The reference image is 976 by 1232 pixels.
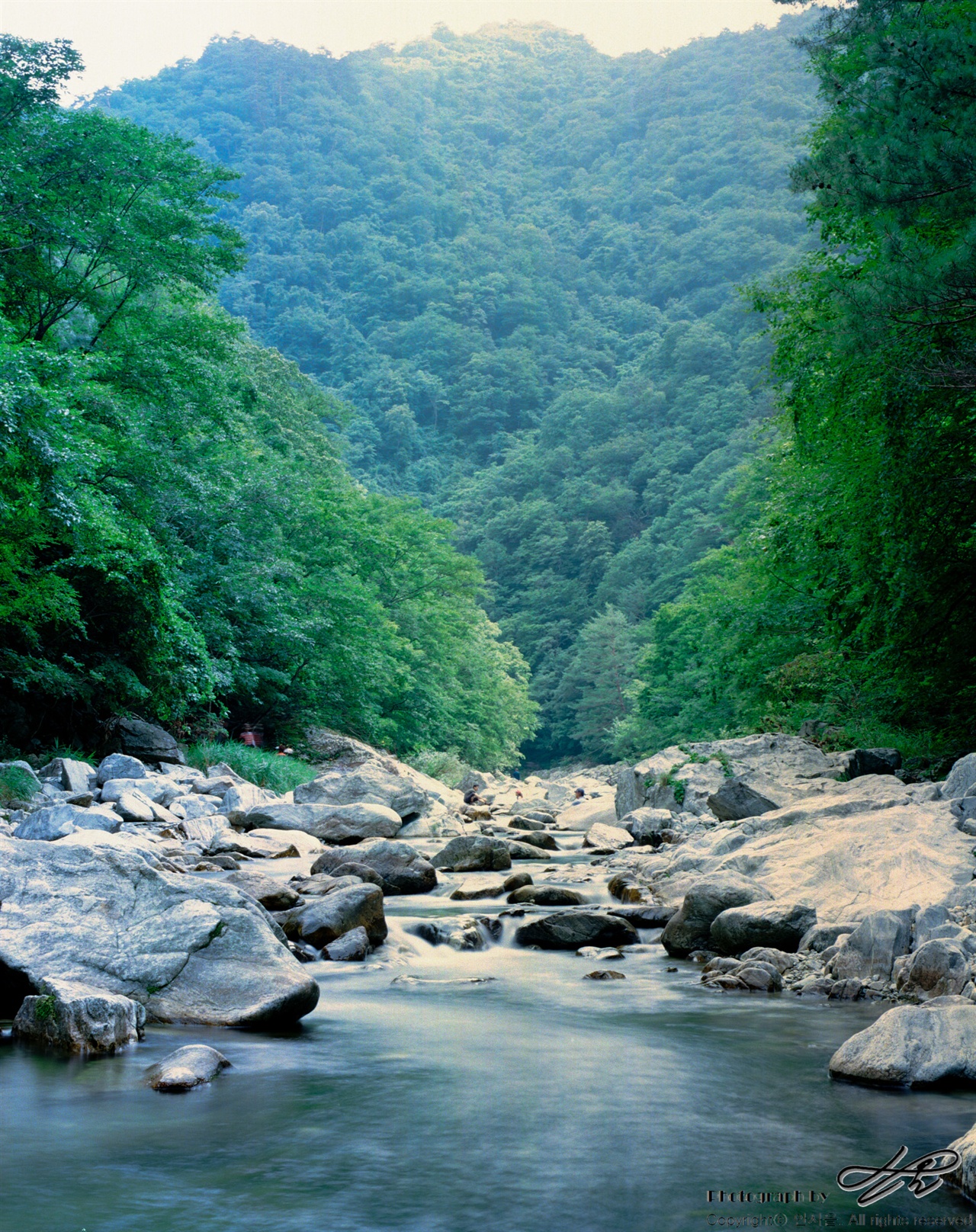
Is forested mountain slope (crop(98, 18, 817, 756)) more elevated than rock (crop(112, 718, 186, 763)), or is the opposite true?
forested mountain slope (crop(98, 18, 817, 756))

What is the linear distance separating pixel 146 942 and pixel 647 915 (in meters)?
5.40

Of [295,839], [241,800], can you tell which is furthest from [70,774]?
[295,839]

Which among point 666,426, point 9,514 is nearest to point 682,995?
point 9,514

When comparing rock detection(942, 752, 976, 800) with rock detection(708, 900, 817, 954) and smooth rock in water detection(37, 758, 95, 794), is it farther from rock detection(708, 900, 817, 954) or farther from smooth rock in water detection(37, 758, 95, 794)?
smooth rock in water detection(37, 758, 95, 794)

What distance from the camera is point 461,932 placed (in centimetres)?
941

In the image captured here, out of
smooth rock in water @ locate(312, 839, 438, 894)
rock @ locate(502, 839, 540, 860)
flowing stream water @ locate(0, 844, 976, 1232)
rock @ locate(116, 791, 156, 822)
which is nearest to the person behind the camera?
flowing stream water @ locate(0, 844, 976, 1232)

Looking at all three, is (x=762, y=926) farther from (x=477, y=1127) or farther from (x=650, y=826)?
(x=650, y=826)

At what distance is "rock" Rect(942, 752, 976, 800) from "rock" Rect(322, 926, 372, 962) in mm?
5567

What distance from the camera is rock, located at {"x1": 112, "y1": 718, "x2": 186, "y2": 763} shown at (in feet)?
58.6

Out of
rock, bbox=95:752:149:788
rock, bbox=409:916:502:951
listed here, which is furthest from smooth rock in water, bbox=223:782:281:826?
rock, bbox=409:916:502:951

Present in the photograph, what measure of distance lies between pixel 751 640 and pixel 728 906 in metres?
12.9

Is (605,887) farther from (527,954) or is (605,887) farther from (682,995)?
(682,995)

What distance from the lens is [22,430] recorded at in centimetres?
1205
